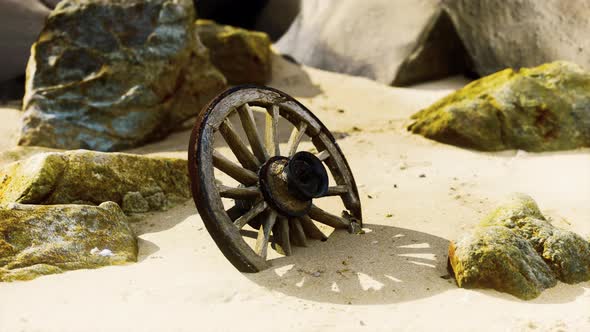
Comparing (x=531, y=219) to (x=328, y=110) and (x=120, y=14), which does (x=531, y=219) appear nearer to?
(x=328, y=110)

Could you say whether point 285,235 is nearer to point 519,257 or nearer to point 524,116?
point 519,257

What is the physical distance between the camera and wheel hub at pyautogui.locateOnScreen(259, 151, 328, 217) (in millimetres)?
3277

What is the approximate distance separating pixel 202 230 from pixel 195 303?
110cm

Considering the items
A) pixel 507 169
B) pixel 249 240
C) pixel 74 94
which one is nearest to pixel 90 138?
pixel 74 94

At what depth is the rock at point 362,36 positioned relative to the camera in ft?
26.0

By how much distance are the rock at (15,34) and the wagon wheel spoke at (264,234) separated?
4.94 meters

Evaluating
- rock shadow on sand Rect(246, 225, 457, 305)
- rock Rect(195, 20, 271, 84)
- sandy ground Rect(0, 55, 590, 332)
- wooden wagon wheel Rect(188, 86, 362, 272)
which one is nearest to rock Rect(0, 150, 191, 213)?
sandy ground Rect(0, 55, 590, 332)

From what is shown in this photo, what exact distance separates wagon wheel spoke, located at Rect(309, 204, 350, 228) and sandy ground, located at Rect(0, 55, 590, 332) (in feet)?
0.32

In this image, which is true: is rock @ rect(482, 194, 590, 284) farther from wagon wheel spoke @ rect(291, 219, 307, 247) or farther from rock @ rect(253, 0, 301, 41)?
rock @ rect(253, 0, 301, 41)

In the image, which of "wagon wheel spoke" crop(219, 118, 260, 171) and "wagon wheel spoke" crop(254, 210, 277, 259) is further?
"wagon wheel spoke" crop(219, 118, 260, 171)

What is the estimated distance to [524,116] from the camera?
18.5ft

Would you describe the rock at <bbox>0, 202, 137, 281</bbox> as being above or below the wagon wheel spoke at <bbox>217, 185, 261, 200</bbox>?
below

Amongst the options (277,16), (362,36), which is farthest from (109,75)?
(277,16)

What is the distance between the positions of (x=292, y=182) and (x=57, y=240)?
131 cm
